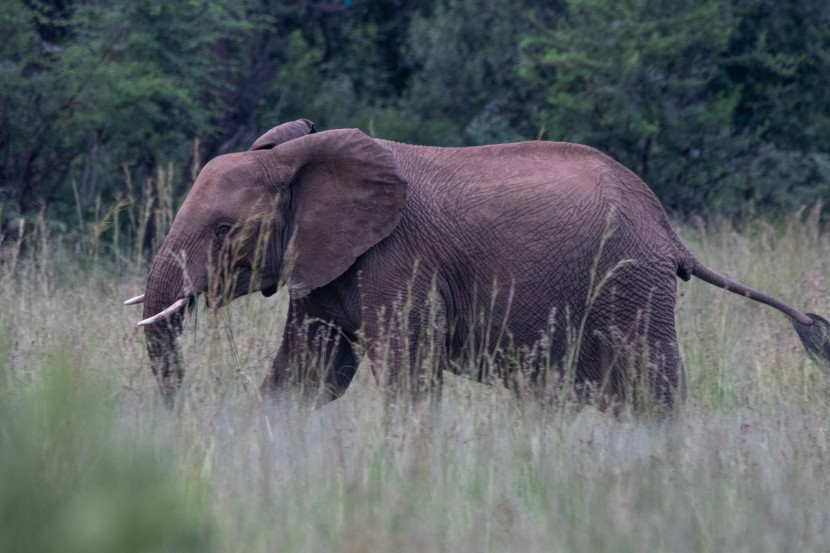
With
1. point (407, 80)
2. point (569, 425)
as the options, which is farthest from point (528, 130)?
point (569, 425)

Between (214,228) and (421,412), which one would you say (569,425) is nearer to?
(421,412)

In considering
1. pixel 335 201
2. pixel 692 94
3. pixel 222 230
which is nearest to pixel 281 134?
pixel 335 201

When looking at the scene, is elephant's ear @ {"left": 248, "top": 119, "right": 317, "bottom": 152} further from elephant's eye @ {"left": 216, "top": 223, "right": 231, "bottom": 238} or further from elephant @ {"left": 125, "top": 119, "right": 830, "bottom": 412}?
elephant's eye @ {"left": 216, "top": 223, "right": 231, "bottom": 238}

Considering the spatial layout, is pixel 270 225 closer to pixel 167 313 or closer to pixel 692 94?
pixel 167 313

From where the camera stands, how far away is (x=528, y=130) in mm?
13258

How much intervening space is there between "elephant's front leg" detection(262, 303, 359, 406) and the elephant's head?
20cm

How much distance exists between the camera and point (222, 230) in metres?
5.45

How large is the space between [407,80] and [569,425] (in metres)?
11.3

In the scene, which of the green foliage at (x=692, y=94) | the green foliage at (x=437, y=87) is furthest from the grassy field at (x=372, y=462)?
the green foliage at (x=692, y=94)

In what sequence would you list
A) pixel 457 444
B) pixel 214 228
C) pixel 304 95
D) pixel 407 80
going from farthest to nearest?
1. pixel 407 80
2. pixel 304 95
3. pixel 214 228
4. pixel 457 444

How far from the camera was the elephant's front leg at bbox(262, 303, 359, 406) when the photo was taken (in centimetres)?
554

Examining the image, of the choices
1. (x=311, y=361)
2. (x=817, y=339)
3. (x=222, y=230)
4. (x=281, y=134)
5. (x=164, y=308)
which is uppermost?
(x=281, y=134)

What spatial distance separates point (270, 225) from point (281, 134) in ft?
1.93

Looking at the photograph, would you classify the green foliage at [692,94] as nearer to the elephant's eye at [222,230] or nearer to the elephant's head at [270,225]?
the elephant's head at [270,225]
